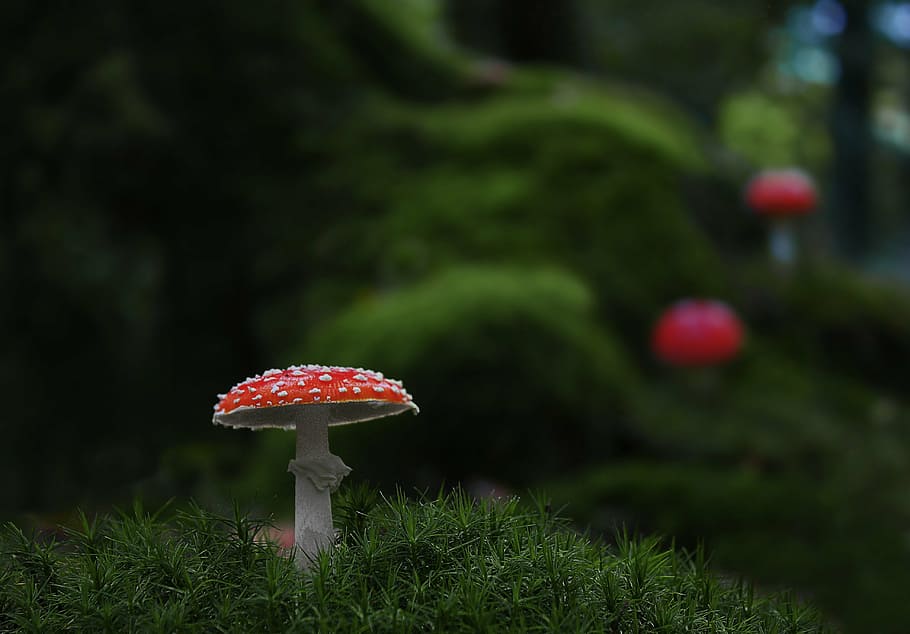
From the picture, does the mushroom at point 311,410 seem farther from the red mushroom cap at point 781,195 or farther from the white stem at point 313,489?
the red mushroom cap at point 781,195

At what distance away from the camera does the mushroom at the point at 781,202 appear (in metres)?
7.50

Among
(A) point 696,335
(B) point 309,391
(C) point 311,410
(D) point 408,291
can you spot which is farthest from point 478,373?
(B) point 309,391

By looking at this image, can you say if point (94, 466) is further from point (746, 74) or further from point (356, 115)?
point (746, 74)

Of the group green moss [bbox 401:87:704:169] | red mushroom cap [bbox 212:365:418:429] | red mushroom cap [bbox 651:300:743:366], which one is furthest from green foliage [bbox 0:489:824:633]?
green moss [bbox 401:87:704:169]

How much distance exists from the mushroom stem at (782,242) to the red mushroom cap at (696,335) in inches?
69.7

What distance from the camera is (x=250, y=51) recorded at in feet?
22.0

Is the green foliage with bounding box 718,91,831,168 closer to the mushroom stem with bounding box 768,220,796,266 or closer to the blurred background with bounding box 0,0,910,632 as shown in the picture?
the mushroom stem with bounding box 768,220,796,266

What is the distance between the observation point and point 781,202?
7.53 metres

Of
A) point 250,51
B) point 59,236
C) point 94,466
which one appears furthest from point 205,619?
point 250,51

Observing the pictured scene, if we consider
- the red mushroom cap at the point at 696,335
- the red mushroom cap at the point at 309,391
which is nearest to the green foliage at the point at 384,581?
the red mushroom cap at the point at 309,391

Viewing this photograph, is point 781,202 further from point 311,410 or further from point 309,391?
point 309,391

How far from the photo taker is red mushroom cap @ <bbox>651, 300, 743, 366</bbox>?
5.91 metres

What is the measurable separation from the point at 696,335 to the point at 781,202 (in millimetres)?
2249

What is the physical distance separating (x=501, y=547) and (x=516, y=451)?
2.88m
